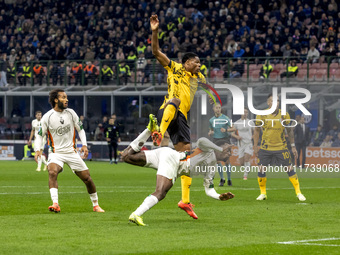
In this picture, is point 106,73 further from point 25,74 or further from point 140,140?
point 140,140

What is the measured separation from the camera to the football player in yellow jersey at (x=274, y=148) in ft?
54.2

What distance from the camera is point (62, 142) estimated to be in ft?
45.1

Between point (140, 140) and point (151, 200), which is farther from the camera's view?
point (140, 140)

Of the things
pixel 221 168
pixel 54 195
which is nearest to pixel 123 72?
pixel 221 168

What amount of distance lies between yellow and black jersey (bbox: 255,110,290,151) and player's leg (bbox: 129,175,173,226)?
6139 millimetres

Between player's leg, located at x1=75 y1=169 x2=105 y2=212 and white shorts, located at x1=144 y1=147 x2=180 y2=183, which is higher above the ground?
white shorts, located at x1=144 y1=147 x2=180 y2=183

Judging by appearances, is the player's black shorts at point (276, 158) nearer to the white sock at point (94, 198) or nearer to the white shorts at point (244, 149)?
the white sock at point (94, 198)

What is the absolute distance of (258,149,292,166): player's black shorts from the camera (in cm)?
1652

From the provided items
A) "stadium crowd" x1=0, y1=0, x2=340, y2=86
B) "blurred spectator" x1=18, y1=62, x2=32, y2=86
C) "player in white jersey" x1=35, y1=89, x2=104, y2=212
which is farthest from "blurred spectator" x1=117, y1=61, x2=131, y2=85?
"player in white jersey" x1=35, y1=89, x2=104, y2=212

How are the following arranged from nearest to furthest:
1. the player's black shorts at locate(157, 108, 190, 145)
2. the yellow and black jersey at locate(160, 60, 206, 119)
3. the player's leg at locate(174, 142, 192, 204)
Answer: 1. the player's leg at locate(174, 142, 192, 204)
2. the player's black shorts at locate(157, 108, 190, 145)
3. the yellow and black jersey at locate(160, 60, 206, 119)

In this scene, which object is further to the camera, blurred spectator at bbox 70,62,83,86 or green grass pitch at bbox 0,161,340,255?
blurred spectator at bbox 70,62,83,86

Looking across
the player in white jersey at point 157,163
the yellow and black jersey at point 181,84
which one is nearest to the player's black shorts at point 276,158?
the yellow and black jersey at point 181,84

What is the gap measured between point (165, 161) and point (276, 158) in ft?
20.2

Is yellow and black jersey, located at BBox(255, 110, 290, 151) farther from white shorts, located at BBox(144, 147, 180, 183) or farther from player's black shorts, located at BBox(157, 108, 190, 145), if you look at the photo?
white shorts, located at BBox(144, 147, 180, 183)
